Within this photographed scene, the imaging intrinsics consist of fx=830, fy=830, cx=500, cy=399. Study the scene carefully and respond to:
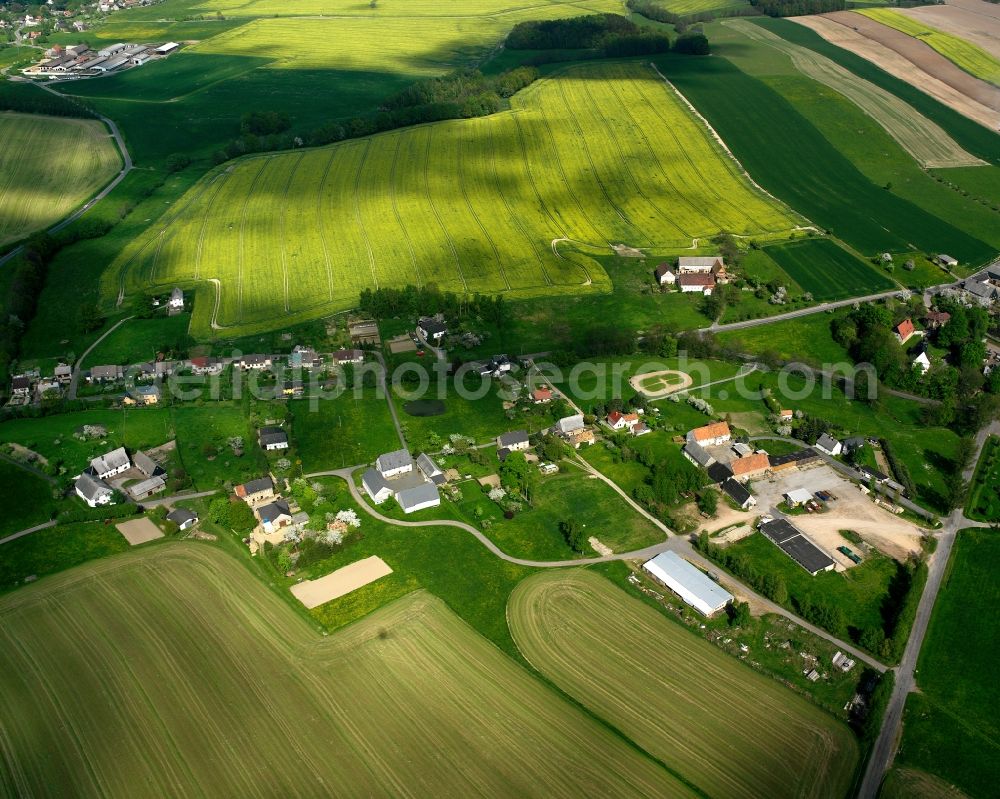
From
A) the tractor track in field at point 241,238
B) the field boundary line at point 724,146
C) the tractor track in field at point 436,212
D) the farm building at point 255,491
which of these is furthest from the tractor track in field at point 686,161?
the farm building at point 255,491

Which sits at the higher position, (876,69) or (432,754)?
(876,69)

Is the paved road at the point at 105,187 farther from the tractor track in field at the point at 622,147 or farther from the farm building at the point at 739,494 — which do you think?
the farm building at the point at 739,494

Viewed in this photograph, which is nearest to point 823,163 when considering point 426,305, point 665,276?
point 665,276

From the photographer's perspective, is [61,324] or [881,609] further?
[61,324]

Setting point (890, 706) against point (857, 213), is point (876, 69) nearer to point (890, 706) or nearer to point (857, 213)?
point (857, 213)

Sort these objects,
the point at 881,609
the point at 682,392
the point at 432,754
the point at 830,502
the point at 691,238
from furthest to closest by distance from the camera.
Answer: the point at 691,238 < the point at 682,392 < the point at 830,502 < the point at 881,609 < the point at 432,754

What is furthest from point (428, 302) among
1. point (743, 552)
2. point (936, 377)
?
point (936, 377)

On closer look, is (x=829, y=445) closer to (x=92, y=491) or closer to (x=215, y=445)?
(x=215, y=445)

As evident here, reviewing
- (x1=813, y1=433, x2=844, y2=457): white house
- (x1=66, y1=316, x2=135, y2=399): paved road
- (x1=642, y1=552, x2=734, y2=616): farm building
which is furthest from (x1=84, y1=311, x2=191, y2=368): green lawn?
(x1=813, y1=433, x2=844, y2=457): white house
